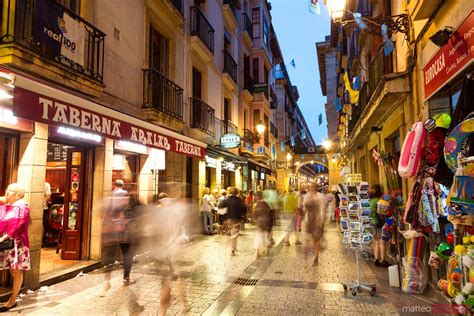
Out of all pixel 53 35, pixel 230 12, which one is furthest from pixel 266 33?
pixel 53 35

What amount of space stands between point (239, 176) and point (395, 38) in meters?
12.6

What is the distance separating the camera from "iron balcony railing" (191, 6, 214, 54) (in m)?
13.5

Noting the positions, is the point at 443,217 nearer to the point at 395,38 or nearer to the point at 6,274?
the point at 395,38

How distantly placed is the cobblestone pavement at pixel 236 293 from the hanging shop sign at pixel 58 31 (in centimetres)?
445

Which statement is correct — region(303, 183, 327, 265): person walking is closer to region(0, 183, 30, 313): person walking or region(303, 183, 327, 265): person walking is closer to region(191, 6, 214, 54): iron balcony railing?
region(0, 183, 30, 313): person walking

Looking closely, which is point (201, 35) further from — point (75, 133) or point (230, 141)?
point (75, 133)

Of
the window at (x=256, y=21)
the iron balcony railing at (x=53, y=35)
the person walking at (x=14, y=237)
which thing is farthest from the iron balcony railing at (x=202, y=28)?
the window at (x=256, y=21)

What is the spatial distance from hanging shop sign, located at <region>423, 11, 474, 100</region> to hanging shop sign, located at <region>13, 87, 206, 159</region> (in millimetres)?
5802

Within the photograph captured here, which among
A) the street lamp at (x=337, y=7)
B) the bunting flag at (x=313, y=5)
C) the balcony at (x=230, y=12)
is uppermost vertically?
the balcony at (x=230, y=12)

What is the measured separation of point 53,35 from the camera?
6.24m

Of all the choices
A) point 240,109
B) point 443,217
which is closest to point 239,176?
point 240,109

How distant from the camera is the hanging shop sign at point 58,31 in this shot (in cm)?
595

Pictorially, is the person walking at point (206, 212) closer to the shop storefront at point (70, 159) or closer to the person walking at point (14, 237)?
the shop storefront at point (70, 159)

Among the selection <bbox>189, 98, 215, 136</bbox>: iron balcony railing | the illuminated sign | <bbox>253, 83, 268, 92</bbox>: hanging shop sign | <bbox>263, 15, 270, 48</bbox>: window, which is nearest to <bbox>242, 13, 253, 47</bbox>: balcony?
<bbox>253, 83, 268, 92</bbox>: hanging shop sign
